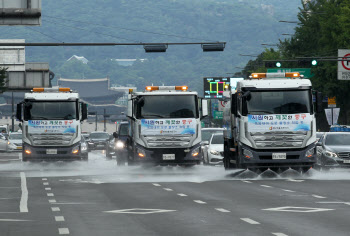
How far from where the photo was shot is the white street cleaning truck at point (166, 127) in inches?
1321

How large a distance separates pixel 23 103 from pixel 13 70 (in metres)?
42.0

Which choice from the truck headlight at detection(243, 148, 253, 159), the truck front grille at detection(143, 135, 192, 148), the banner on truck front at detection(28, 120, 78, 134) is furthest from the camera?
the banner on truck front at detection(28, 120, 78, 134)

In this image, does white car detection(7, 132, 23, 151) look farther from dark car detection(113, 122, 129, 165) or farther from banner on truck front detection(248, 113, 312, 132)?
banner on truck front detection(248, 113, 312, 132)

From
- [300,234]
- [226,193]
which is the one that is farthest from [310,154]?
[300,234]

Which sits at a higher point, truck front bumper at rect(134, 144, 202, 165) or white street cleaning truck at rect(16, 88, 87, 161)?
white street cleaning truck at rect(16, 88, 87, 161)

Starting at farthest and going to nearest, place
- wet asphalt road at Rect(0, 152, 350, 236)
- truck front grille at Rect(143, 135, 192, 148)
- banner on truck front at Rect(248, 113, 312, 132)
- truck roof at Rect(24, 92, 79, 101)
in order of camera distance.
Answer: truck roof at Rect(24, 92, 79, 101), truck front grille at Rect(143, 135, 192, 148), banner on truck front at Rect(248, 113, 312, 132), wet asphalt road at Rect(0, 152, 350, 236)

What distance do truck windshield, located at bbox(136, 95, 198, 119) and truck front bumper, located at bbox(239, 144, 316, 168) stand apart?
568 centimetres

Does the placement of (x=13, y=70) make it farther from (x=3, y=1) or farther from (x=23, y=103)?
(x=3, y=1)

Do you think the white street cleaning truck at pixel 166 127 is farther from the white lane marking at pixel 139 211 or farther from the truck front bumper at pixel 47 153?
the white lane marking at pixel 139 211

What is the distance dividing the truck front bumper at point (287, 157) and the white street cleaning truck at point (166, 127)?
209 inches

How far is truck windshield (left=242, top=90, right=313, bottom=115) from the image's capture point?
2852 centimetres

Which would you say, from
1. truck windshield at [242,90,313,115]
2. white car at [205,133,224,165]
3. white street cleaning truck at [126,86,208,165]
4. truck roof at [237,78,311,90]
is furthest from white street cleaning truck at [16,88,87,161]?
truck windshield at [242,90,313,115]

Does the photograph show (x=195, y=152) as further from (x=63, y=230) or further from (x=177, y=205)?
(x=63, y=230)

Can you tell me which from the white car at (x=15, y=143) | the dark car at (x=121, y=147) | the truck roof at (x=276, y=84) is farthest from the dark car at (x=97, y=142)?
the truck roof at (x=276, y=84)
